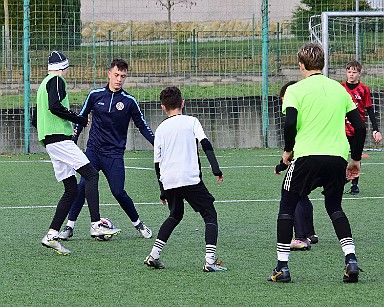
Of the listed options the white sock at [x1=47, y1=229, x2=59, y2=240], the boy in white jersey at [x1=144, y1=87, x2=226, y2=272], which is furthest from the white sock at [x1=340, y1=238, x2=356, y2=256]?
the white sock at [x1=47, y1=229, x2=59, y2=240]

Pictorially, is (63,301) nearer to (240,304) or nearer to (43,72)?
(240,304)

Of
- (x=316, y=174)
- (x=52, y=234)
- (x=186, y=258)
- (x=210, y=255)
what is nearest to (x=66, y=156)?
(x=52, y=234)

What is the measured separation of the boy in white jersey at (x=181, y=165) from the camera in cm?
774

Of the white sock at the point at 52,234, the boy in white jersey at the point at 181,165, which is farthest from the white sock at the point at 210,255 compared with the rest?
the white sock at the point at 52,234

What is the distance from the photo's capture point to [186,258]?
27.4 ft

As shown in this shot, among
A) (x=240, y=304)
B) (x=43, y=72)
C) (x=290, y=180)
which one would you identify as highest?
(x=43, y=72)

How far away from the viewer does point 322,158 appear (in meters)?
7.20

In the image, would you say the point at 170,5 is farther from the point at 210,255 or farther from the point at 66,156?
the point at 210,255

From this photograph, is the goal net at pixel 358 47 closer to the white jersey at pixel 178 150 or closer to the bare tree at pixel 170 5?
the bare tree at pixel 170 5

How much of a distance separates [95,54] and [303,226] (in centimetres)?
1158

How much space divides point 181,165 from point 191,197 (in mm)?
273

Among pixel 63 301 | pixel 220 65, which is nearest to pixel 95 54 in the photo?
pixel 220 65

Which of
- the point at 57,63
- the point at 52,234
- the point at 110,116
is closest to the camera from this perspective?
the point at 52,234

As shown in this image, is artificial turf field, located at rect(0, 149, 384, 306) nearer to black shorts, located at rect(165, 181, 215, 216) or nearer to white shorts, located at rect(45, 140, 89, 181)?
black shorts, located at rect(165, 181, 215, 216)
